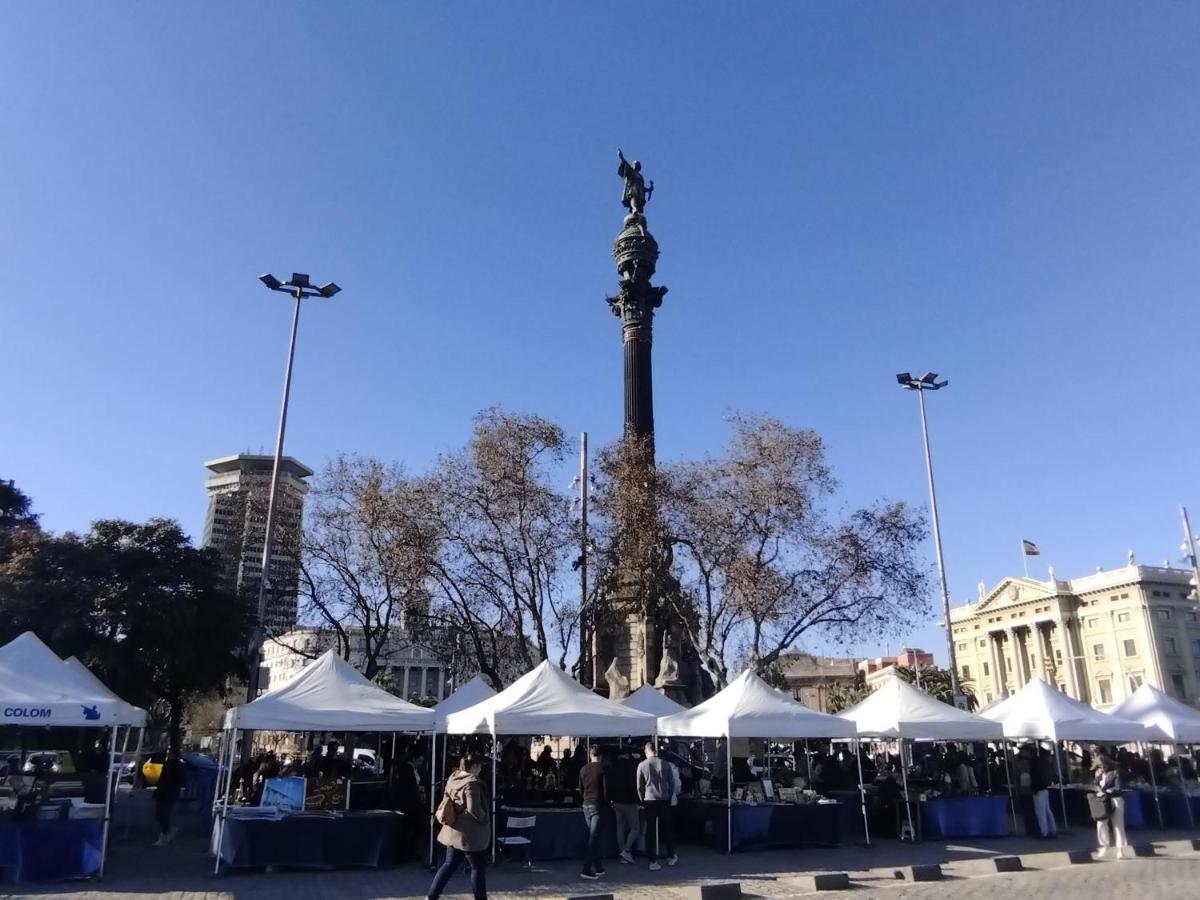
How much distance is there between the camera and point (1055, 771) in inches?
865

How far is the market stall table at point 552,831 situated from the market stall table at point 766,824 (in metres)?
2.08

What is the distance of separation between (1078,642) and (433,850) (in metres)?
86.9

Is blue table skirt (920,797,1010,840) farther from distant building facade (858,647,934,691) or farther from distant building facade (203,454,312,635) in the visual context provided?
distant building facade (858,647,934,691)

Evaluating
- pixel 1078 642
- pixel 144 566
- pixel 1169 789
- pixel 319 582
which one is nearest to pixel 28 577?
pixel 144 566

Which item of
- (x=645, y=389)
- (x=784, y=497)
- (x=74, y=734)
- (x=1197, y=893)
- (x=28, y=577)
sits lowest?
(x=1197, y=893)

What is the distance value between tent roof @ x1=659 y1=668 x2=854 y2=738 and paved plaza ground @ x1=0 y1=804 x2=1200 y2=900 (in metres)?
1.92

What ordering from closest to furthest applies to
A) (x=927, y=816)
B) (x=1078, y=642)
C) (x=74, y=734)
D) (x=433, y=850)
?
(x=433, y=850) < (x=927, y=816) < (x=74, y=734) < (x=1078, y=642)

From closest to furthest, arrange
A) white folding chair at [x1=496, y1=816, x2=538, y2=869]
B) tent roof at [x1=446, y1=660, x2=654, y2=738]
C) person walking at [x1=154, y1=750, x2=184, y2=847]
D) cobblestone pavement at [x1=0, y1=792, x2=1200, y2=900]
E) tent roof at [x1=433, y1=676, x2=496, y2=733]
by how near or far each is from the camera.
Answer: cobblestone pavement at [x1=0, y1=792, x2=1200, y2=900], white folding chair at [x1=496, y1=816, x2=538, y2=869], tent roof at [x1=446, y1=660, x2=654, y2=738], person walking at [x1=154, y1=750, x2=184, y2=847], tent roof at [x1=433, y1=676, x2=496, y2=733]

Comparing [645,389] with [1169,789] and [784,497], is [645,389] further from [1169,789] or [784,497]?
[1169,789]

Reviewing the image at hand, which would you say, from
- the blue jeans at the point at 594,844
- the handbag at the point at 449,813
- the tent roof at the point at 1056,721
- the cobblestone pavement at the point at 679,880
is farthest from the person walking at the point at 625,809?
the tent roof at the point at 1056,721

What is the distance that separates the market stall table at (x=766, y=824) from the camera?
14.5m

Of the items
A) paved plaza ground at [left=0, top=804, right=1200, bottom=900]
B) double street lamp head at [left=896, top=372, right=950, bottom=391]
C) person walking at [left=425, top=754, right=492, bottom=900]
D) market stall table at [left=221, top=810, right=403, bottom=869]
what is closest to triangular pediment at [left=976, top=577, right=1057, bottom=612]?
double street lamp head at [left=896, top=372, right=950, bottom=391]

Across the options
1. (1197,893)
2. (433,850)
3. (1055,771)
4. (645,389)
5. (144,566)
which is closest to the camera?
(1197,893)

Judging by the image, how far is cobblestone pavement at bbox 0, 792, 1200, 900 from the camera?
1046 cm
